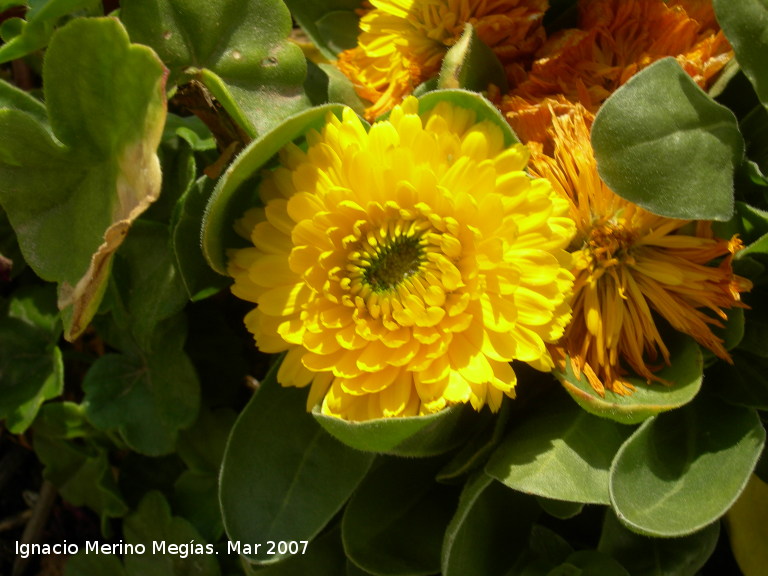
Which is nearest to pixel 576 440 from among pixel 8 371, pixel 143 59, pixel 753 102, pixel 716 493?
pixel 716 493

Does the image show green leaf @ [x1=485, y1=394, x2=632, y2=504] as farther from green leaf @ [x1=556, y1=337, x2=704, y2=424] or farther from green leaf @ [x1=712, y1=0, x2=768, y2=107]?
green leaf @ [x1=712, y1=0, x2=768, y2=107]

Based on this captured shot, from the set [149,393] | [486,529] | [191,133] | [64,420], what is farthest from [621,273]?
[64,420]

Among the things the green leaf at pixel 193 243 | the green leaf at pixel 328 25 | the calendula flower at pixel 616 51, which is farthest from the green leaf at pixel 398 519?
the green leaf at pixel 328 25

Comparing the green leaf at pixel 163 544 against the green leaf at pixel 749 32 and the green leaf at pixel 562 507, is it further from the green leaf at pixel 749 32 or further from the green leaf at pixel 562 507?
the green leaf at pixel 749 32

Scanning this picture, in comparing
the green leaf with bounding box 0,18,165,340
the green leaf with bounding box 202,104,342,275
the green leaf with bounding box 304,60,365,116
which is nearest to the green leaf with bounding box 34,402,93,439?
the green leaf with bounding box 0,18,165,340

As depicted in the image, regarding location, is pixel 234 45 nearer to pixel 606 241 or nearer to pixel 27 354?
pixel 606 241

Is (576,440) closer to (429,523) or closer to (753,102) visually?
(429,523)
